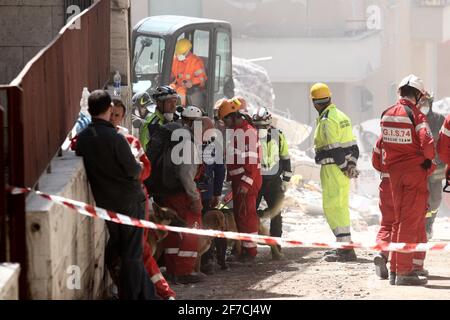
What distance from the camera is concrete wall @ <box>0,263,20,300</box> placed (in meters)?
6.89

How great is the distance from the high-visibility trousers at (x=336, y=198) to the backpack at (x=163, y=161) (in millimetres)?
2455

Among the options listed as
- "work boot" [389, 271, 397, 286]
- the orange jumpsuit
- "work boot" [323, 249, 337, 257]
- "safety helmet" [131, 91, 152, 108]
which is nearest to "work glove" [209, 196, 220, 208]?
"work boot" [323, 249, 337, 257]

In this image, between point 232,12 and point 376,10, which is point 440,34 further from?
point 232,12

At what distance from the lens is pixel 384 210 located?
11.8m

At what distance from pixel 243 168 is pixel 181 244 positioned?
181cm

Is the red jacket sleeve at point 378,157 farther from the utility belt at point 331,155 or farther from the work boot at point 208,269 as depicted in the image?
the work boot at point 208,269

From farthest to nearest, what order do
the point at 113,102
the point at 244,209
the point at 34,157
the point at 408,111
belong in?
the point at 244,209 < the point at 408,111 < the point at 113,102 < the point at 34,157

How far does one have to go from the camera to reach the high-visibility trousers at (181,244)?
11.7 m

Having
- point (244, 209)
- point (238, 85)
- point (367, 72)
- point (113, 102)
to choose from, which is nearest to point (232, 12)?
point (367, 72)

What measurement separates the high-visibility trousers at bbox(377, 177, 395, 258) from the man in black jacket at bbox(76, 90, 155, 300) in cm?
325

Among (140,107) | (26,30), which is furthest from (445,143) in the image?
(140,107)

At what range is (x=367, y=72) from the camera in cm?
4741

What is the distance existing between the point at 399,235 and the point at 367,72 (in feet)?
120
